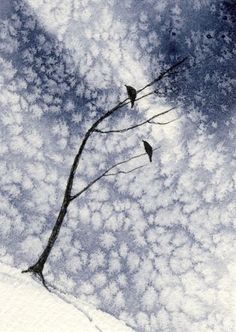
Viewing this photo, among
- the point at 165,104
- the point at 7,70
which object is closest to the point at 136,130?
the point at 165,104

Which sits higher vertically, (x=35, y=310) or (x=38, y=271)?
(x=38, y=271)

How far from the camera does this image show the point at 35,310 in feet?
5.05

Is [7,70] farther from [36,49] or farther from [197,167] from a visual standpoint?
[197,167]

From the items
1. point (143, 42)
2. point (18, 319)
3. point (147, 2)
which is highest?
point (147, 2)

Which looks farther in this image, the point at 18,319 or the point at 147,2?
the point at 147,2

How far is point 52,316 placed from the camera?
1.55 meters

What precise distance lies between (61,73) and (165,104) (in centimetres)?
62

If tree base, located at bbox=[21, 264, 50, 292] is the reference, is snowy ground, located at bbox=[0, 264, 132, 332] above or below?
below

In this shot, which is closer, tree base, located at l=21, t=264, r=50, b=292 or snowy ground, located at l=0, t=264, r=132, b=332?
snowy ground, located at l=0, t=264, r=132, b=332

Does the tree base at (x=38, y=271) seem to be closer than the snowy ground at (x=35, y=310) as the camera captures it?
No

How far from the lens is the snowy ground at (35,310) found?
147cm

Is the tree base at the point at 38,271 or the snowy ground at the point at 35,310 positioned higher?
the tree base at the point at 38,271

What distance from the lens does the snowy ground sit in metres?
1.47

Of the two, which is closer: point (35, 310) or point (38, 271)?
point (35, 310)
